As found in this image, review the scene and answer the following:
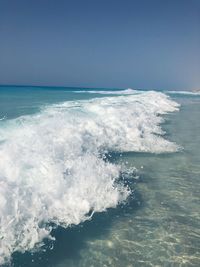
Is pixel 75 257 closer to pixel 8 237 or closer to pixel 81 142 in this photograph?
pixel 8 237

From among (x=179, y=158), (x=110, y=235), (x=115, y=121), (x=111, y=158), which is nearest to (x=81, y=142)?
(x=111, y=158)

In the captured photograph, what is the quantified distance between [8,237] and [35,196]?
4.03 feet

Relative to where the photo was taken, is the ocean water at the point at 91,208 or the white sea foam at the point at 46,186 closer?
the ocean water at the point at 91,208

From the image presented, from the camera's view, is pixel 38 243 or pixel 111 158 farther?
pixel 111 158

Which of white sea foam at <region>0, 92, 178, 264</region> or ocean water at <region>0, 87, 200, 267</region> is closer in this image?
ocean water at <region>0, 87, 200, 267</region>

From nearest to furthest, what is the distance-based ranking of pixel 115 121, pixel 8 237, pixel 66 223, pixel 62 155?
pixel 8 237, pixel 66 223, pixel 62 155, pixel 115 121

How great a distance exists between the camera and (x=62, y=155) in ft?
32.6

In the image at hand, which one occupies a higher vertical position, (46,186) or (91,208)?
(46,186)

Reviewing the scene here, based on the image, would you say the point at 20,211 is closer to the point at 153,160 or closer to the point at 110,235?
the point at 110,235

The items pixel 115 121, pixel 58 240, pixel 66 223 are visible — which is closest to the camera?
pixel 58 240

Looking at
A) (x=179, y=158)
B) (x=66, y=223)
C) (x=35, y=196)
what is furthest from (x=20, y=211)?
(x=179, y=158)

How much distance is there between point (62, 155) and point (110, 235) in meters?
3.99

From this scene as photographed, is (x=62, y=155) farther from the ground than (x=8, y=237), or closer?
farther from the ground

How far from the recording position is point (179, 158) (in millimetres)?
12328
